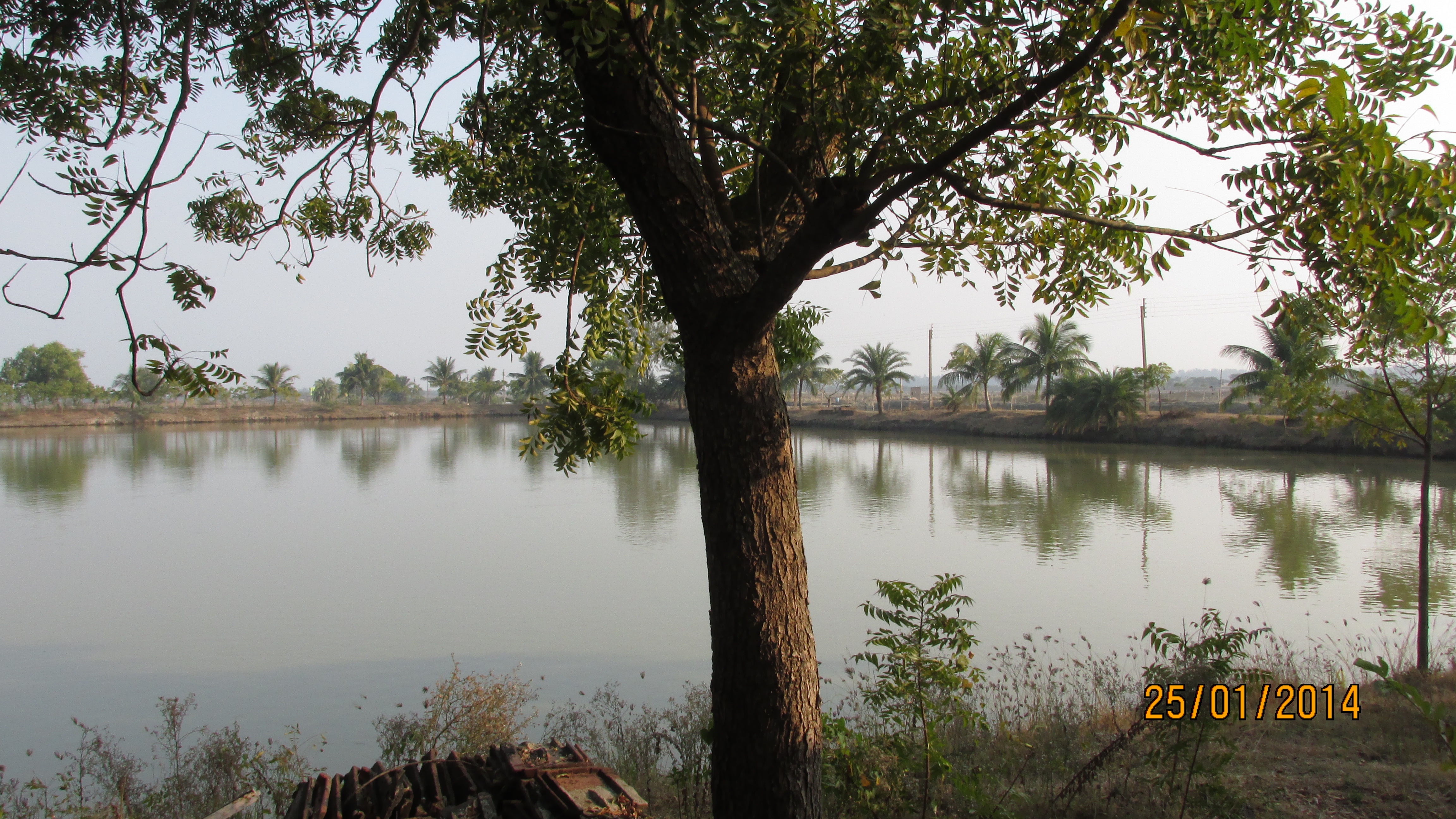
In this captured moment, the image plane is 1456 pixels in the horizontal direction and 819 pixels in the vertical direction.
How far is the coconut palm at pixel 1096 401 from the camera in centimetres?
2845

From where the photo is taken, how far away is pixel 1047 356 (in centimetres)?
3275

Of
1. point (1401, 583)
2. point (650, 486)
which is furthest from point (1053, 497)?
point (650, 486)

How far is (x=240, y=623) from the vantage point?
27.2 ft

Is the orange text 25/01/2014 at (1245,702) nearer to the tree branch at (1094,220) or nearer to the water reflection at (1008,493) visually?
the tree branch at (1094,220)

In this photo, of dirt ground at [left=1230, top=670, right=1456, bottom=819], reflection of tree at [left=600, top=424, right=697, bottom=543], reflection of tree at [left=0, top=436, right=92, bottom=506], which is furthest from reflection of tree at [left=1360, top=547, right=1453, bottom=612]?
reflection of tree at [left=0, top=436, right=92, bottom=506]

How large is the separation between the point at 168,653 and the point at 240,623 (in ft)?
2.93

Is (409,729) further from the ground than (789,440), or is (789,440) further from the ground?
(789,440)

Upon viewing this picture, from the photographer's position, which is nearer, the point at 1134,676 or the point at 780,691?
the point at 780,691

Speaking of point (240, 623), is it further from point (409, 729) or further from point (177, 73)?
point (177, 73)

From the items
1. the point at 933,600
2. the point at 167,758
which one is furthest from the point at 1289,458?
the point at 167,758

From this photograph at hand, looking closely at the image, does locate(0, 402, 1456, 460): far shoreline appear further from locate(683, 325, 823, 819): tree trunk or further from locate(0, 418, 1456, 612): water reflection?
locate(683, 325, 823, 819): tree trunk

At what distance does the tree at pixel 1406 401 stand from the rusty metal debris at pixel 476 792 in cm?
515

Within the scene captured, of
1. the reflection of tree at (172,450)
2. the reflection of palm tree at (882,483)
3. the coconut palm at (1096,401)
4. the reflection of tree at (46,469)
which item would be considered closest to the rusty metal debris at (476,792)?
the reflection of palm tree at (882,483)

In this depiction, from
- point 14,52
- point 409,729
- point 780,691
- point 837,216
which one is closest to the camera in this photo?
point 837,216
